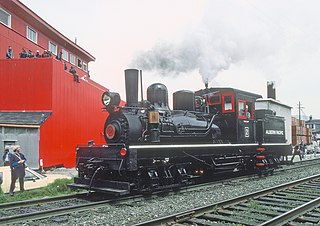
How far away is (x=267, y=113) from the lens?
48.8ft

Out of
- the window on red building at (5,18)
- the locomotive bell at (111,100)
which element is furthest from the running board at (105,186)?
the window on red building at (5,18)

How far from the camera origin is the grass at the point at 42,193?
8.98 m

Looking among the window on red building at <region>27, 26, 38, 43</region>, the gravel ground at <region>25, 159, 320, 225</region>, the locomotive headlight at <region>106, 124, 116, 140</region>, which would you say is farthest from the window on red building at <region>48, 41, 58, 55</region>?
the gravel ground at <region>25, 159, 320, 225</region>

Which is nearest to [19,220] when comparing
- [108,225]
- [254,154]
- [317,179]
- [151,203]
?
[108,225]

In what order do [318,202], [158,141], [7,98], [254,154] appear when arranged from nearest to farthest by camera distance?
1. [318,202]
2. [158,141]
3. [254,154]
4. [7,98]

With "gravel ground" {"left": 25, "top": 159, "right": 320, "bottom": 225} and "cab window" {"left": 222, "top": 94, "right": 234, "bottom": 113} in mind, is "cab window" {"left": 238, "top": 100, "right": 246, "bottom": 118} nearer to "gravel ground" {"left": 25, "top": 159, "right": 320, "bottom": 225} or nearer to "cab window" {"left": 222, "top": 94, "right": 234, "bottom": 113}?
"cab window" {"left": 222, "top": 94, "right": 234, "bottom": 113}

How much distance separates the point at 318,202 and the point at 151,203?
3.88m

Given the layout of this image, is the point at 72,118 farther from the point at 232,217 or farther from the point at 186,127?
the point at 232,217

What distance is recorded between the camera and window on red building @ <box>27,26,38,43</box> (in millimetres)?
22164

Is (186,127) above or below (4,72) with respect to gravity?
below

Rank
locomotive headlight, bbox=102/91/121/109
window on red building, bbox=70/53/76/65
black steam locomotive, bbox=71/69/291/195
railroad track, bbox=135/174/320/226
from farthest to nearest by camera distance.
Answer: window on red building, bbox=70/53/76/65
locomotive headlight, bbox=102/91/121/109
black steam locomotive, bbox=71/69/291/195
railroad track, bbox=135/174/320/226

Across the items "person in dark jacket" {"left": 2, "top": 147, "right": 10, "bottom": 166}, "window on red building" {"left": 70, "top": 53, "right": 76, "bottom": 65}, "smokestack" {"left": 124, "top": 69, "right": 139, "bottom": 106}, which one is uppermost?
"window on red building" {"left": 70, "top": 53, "right": 76, "bottom": 65}

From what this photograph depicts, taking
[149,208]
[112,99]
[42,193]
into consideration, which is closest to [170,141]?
[112,99]

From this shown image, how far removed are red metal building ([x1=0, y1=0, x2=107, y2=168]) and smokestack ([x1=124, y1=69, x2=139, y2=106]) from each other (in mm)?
5095
